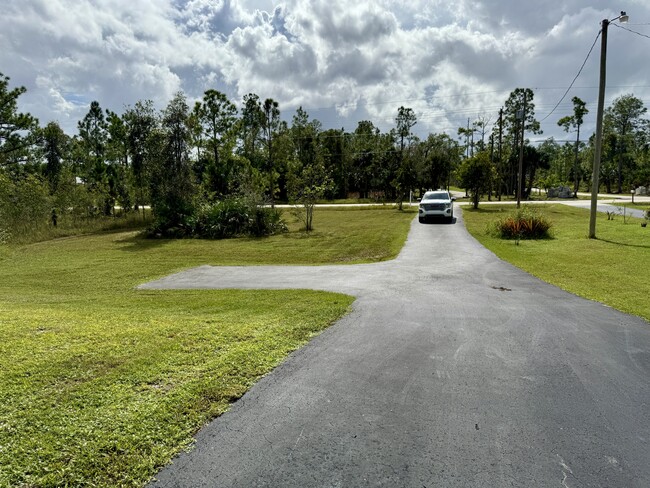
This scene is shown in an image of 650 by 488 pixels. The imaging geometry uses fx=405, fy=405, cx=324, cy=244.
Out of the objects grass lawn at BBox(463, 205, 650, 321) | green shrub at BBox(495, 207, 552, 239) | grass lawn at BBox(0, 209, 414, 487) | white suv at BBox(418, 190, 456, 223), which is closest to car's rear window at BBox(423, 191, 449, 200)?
white suv at BBox(418, 190, 456, 223)

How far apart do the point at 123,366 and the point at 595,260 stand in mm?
12221

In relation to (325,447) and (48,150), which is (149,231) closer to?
(48,150)

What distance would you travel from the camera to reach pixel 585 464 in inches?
103

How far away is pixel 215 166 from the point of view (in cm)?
3422

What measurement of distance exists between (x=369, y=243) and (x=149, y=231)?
11.7 metres

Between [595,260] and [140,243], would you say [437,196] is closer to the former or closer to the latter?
[595,260]

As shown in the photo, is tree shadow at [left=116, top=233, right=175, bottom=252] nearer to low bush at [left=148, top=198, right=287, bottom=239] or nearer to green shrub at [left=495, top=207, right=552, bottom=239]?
low bush at [left=148, top=198, right=287, bottom=239]

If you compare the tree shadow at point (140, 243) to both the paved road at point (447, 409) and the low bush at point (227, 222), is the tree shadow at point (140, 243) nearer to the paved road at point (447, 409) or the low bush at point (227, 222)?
the low bush at point (227, 222)

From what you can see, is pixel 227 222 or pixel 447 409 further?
pixel 227 222

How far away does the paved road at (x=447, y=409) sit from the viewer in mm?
2543

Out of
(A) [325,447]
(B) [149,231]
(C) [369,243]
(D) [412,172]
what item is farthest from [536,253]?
(D) [412,172]

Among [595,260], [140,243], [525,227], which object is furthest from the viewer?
[140,243]

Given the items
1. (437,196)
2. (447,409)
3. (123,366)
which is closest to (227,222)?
(437,196)

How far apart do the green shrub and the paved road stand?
36.9 feet
